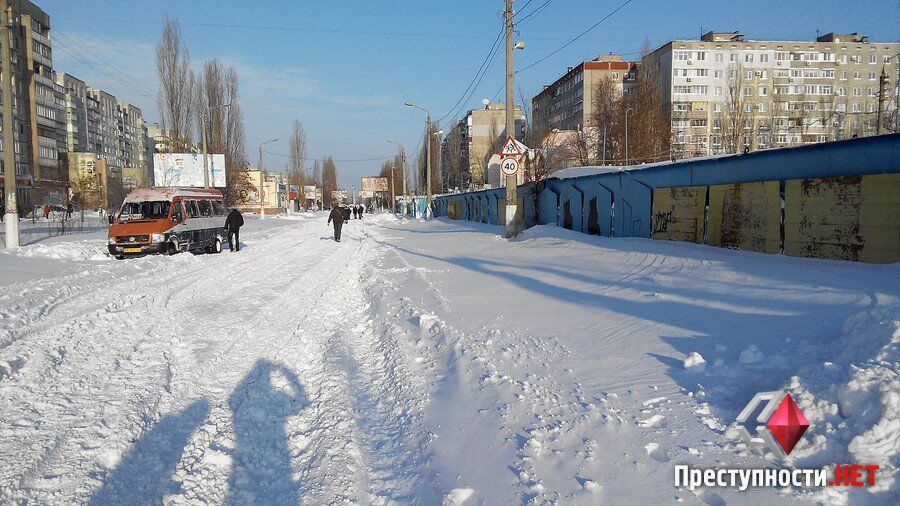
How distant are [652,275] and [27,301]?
34.9 ft

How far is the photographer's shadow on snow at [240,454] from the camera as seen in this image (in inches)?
139

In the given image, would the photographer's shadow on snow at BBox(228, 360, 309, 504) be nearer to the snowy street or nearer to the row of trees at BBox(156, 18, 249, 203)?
the snowy street

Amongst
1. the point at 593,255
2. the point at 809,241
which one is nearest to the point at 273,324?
the point at 593,255

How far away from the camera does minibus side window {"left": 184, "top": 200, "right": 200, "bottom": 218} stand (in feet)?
64.1

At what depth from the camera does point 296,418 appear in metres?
4.71

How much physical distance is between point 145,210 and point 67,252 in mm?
2673

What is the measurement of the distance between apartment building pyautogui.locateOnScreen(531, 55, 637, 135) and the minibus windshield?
203ft

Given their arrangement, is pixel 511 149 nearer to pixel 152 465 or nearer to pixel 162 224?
pixel 162 224

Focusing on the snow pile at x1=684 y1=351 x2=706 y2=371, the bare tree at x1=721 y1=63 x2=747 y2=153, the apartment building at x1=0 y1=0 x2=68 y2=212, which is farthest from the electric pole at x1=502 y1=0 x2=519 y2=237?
the apartment building at x1=0 y1=0 x2=68 y2=212

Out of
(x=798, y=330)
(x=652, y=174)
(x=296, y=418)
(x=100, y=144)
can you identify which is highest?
(x=100, y=144)

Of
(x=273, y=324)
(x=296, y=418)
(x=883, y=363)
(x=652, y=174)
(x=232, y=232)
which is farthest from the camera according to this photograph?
(x=232, y=232)

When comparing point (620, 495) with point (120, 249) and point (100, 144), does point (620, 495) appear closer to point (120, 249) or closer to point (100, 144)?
point (120, 249)

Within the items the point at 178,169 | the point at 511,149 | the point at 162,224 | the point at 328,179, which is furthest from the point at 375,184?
the point at 511,149

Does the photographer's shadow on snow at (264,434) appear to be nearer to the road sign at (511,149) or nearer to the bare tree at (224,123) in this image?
the road sign at (511,149)
